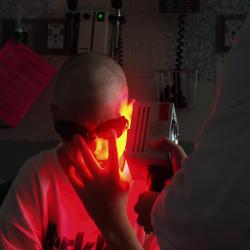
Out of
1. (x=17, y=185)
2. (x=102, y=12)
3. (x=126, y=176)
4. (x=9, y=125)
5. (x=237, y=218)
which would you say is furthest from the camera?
(x=9, y=125)

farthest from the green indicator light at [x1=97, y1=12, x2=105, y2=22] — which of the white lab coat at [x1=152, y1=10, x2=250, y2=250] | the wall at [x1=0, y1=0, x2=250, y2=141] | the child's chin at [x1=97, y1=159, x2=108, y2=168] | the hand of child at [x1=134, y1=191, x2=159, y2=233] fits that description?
the white lab coat at [x1=152, y1=10, x2=250, y2=250]

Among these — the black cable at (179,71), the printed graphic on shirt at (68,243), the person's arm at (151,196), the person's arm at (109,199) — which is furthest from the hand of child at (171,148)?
the black cable at (179,71)

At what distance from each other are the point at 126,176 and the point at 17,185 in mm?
370

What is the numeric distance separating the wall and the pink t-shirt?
21.7 inches

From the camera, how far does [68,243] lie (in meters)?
1.21

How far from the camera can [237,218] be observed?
62 cm

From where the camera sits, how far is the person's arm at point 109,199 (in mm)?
975

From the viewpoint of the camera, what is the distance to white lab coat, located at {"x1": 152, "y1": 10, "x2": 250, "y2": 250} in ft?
1.96

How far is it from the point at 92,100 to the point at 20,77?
0.72m

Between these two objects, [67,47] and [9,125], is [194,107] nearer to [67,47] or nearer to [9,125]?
[67,47]

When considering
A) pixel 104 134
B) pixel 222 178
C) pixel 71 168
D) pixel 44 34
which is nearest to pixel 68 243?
pixel 71 168

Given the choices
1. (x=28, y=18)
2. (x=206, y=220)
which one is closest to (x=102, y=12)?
(x=28, y=18)

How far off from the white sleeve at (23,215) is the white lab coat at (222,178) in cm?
63

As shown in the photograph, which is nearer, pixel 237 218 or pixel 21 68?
pixel 237 218
